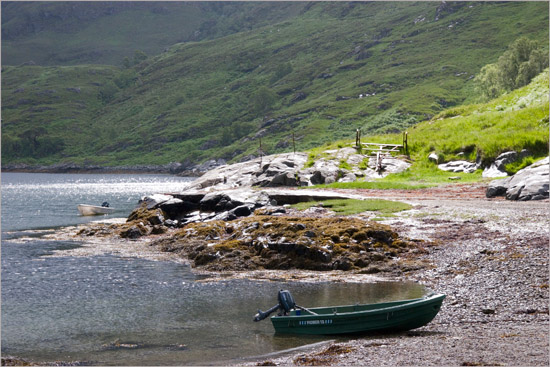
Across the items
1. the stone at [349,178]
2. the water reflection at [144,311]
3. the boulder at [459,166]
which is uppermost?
the boulder at [459,166]

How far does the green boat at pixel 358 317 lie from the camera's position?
70.5 feet

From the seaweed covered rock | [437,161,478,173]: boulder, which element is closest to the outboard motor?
the seaweed covered rock

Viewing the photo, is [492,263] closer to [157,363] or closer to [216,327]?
[216,327]

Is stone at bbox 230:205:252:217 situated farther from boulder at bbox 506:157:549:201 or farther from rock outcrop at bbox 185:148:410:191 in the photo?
boulder at bbox 506:157:549:201

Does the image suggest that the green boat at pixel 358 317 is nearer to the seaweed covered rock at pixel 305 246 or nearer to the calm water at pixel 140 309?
the calm water at pixel 140 309

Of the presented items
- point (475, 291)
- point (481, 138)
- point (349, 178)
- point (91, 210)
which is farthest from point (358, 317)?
point (91, 210)

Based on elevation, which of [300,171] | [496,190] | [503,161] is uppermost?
[503,161]

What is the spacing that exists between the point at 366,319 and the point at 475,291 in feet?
21.9

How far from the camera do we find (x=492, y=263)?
1142 inches

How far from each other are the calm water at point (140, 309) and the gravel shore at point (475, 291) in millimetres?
2740

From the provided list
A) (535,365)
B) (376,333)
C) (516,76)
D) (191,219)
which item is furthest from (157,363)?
(516,76)

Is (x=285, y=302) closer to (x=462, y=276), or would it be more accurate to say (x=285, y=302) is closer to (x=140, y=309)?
(x=140, y=309)

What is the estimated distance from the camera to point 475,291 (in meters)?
25.6

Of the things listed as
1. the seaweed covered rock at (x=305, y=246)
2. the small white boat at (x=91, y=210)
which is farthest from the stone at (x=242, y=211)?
the small white boat at (x=91, y=210)
